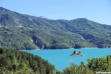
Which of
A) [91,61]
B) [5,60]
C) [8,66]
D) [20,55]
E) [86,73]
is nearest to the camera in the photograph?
[86,73]

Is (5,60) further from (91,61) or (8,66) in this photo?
(91,61)

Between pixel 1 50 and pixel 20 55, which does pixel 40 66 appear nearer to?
pixel 20 55

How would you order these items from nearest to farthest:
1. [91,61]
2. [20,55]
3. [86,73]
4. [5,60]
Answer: [86,73]
[91,61]
[5,60]
[20,55]

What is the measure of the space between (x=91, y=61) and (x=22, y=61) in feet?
44.8

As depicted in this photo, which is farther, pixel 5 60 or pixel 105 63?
pixel 5 60

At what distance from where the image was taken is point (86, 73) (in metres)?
11.7

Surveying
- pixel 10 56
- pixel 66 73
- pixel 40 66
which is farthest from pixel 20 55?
pixel 66 73

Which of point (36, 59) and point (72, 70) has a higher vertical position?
point (72, 70)

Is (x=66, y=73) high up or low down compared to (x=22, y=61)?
up

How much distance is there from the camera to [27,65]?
3259 cm

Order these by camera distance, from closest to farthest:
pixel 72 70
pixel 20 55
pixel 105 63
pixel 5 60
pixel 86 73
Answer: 1. pixel 86 73
2. pixel 72 70
3. pixel 105 63
4. pixel 5 60
5. pixel 20 55

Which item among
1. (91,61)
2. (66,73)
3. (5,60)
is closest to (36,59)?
(5,60)

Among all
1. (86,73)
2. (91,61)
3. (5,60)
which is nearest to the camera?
(86,73)

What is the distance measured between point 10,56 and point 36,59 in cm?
366
